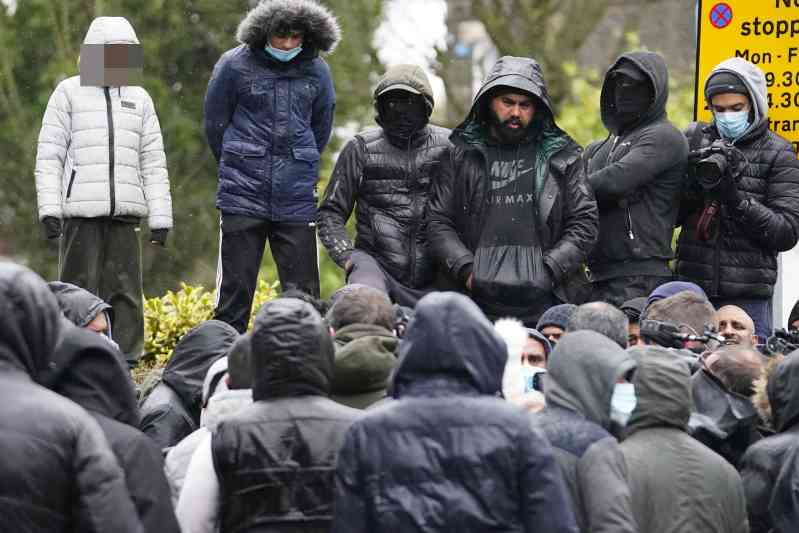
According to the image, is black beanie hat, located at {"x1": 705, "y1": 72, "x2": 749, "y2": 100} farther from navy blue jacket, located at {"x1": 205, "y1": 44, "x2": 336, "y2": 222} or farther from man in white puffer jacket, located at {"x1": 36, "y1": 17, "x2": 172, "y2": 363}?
man in white puffer jacket, located at {"x1": 36, "y1": 17, "x2": 172, "y2": 363}

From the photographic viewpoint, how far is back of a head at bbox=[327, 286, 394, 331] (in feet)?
24.9

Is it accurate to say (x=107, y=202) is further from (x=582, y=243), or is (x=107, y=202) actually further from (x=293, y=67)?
(x=582, y=243)

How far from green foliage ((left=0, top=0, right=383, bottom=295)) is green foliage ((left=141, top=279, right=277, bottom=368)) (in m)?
5.59

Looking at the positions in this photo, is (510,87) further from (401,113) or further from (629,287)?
(629,287)

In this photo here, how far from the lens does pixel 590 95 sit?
17.6m

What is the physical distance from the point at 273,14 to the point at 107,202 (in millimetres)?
1497

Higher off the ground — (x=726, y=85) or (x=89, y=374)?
(x=726, y=85)

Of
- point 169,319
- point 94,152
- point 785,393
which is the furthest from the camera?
point 169,319

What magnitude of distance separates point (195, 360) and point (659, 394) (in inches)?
99.1

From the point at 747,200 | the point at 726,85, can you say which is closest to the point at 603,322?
the point at 747,200

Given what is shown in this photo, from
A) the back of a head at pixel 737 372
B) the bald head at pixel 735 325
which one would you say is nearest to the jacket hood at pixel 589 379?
the back of a head at pixel 737 372

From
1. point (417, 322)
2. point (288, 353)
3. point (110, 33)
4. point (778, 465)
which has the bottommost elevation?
point (778, 465)

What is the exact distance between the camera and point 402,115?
995 cm

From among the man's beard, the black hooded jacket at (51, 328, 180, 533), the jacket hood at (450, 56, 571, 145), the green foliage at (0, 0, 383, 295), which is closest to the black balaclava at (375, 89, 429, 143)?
the jacket hood at (450, 56, 571, 145)
